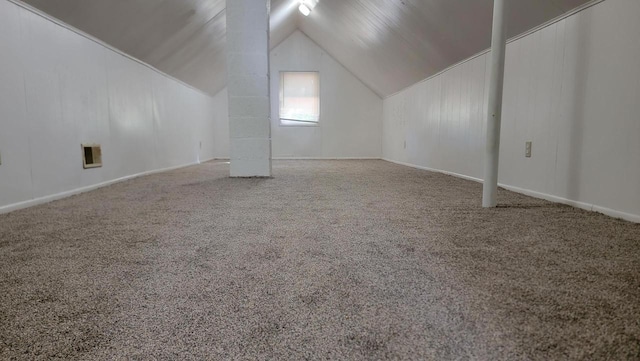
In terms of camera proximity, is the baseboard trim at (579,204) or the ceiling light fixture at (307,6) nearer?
the baseboard trim at (579,204)

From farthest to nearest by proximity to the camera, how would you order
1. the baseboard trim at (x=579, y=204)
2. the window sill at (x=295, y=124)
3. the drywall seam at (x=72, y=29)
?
the window sill at (x=295, y=124)
the drywall seam at (x=72, y=29)
the baseboard trim at (x=579, y=204)

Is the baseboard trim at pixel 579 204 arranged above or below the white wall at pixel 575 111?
below

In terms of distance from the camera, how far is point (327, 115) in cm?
866

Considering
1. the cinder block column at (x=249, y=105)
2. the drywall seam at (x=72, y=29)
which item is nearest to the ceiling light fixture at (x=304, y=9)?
the cinder block column at (x=249, y=105)

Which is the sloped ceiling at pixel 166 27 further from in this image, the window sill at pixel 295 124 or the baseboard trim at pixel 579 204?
the baseboard trim at pixel 579 204

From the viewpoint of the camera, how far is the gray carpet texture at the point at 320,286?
2.59 feet

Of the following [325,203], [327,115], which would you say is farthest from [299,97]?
[325,203]

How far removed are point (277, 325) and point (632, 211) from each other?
7.14ft

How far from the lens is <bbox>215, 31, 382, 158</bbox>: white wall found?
27.9 ft

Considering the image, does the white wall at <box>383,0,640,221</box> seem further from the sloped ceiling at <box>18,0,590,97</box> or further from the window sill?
the window sill

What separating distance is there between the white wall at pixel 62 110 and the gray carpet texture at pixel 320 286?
1.84ft

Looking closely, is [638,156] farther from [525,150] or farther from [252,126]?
[252,126]

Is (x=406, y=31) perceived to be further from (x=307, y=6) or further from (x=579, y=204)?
(x=579, y=204)

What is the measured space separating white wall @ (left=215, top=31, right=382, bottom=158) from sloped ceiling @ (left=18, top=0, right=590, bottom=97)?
64 cm
